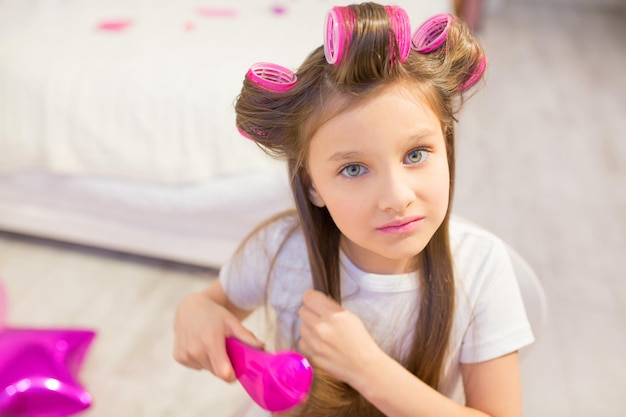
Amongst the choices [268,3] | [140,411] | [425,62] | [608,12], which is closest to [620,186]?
[268,3]

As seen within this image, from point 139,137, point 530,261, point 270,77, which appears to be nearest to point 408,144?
point 270,77

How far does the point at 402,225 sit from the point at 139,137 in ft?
3.14

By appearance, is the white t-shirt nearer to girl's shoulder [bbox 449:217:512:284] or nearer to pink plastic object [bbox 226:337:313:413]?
girl's shoulder [bbox 449:217:512:284]

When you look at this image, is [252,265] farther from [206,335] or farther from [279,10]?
[279,10]

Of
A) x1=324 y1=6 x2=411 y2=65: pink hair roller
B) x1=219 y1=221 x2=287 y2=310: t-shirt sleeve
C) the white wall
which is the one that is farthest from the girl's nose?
the white wall

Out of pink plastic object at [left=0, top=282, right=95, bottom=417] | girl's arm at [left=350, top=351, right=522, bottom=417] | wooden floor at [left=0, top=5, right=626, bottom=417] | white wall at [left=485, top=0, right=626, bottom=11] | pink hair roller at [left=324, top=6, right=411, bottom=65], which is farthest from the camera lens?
white wall at [left=485, top=0, right=626, bottom=11]

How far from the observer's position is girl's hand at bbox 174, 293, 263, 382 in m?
0.68

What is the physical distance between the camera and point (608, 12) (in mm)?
3615

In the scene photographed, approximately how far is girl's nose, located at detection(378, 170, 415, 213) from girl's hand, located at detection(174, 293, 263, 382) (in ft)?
0.64

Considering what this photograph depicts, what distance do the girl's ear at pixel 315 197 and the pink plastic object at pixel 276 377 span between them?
16 cm

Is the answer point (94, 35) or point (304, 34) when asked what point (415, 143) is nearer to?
point (304, 34)

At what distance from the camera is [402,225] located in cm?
61

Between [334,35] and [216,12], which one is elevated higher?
[334,35]

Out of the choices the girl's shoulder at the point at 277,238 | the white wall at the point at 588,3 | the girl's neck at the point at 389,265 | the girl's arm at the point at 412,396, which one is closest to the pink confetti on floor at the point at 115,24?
the girl's shoulder at the point at 277,238
